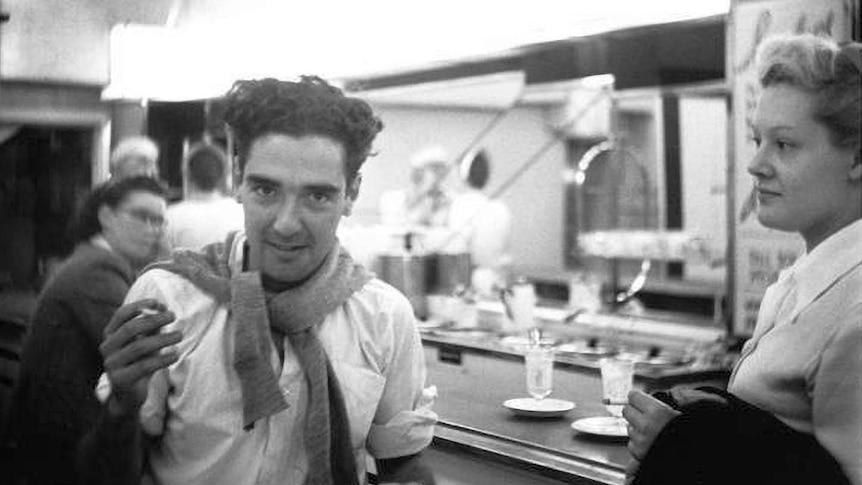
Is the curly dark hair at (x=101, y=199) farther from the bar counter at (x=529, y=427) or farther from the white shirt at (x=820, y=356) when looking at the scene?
the white shirt at (x=820, y=356)

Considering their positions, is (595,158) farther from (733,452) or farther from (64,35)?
(733,452)

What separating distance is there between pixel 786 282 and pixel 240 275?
896 mm

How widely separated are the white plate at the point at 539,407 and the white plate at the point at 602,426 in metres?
0.09

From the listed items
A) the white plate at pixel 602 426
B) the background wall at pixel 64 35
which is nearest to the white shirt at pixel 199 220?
the background wall at pixel 64 35

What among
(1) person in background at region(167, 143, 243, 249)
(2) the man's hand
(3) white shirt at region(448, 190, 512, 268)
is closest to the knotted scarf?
(2) the man's hand

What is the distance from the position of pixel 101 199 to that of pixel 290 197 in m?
0.61

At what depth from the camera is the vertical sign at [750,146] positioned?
2.96m

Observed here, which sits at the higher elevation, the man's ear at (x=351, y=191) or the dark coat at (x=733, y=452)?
the man's ear at (x=351, y=191)

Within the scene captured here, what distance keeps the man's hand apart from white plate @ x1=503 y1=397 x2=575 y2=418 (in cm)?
120

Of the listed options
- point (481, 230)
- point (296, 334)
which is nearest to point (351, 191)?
point (296, 334)

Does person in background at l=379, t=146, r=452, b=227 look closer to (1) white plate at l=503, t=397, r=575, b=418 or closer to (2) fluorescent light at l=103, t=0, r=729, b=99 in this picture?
(2) fluorescent light at l=103, t=0, r=729, b=99

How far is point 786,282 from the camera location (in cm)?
176

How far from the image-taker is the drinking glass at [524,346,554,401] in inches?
102

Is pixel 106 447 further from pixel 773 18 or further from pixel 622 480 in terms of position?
pixel 773 18
